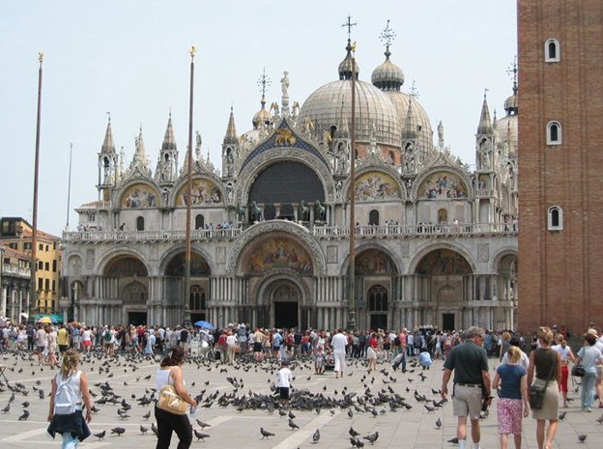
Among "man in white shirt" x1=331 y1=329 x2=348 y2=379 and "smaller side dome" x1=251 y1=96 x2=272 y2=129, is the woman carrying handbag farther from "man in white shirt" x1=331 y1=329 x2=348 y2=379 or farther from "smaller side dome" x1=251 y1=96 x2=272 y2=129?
"smaller side dome" x1=251 y1=96 x2=272 y2=129

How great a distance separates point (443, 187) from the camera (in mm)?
59156

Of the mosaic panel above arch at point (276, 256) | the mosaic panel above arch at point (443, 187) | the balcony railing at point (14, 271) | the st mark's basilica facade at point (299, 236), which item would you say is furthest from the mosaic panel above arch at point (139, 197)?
the balcony railing at point (14, 271)

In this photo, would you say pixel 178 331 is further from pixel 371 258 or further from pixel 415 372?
pixel 371 258

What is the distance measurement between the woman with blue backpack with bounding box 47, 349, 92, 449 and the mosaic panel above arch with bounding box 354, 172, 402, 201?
1891 inches

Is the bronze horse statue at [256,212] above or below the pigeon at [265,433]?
above

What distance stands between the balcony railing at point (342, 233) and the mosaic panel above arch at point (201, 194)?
2.83 metres

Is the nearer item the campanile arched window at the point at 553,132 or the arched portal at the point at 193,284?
the campanile arched window at the point at 553,132

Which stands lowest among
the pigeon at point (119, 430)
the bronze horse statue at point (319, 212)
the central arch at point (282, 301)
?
the pigeon at point (119, 430)

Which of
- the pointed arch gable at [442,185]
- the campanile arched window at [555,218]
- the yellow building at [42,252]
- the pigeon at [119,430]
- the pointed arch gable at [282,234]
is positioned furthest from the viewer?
the yellow building at [42,252]

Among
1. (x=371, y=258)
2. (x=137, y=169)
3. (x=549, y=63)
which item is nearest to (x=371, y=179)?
(x=371, y=258)

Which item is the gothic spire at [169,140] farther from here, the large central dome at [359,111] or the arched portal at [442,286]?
the arched portal at [442,286]

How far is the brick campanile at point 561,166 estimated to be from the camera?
41281 millimetres

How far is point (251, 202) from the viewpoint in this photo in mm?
63062

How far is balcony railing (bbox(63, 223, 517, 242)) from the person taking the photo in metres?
56.4
